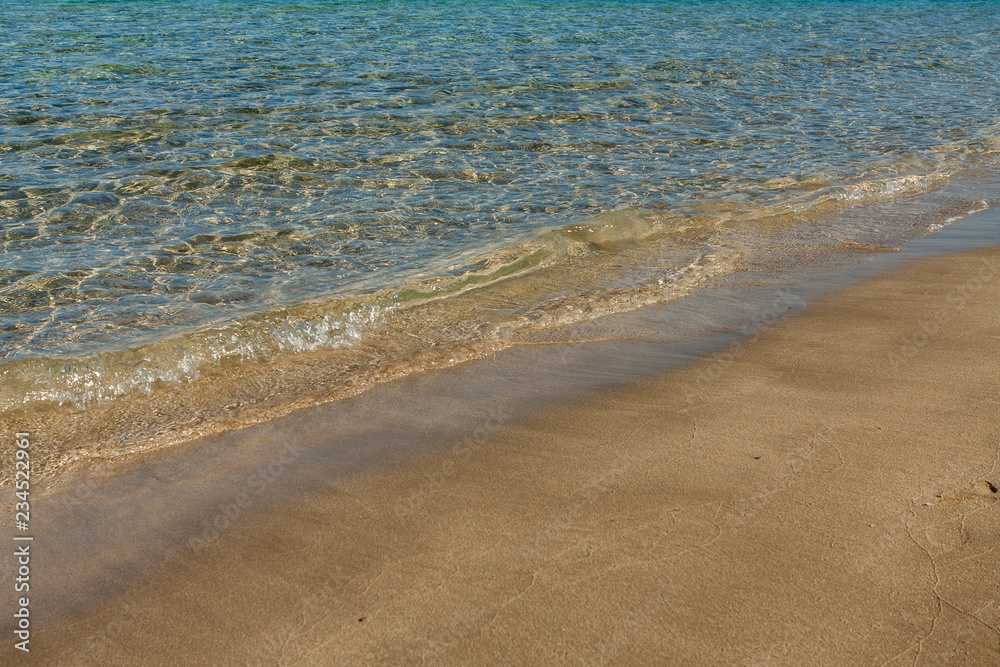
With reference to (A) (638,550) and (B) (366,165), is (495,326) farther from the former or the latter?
(B) (366,165)

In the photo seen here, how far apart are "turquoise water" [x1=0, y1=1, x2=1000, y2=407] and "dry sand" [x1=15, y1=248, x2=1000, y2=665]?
1821mm

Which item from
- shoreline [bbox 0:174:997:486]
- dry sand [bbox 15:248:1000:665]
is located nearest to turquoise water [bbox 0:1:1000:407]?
shoreline [bbox 0:174:997:486]

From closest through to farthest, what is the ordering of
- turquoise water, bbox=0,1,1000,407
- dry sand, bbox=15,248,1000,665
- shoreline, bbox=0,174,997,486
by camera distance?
dry sand, bbox=15,248,1000,665, shoreline, bbox=0,174,997,486, turquoise water, bbox=0,1,1000,407

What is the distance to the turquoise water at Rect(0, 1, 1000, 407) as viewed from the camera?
210 inches

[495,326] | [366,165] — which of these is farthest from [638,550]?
[366,165]

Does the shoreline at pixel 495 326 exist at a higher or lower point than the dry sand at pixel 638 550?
lower

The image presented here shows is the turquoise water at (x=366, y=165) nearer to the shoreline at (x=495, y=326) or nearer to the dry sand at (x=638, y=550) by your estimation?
the shoreline at (x=495, y=326)

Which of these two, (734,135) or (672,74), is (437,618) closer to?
(734,135)

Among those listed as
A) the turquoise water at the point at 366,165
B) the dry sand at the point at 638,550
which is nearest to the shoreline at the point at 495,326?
the turquoise water at the point at 366,165

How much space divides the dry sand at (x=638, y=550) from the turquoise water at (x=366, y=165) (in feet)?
5.97

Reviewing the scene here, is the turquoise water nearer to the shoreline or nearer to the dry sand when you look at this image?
the shoreline

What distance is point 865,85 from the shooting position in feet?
46.1

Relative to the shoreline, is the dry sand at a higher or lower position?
higher

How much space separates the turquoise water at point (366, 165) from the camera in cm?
534
